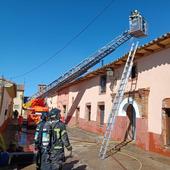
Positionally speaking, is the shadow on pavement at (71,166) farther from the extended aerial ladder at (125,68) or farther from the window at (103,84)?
the window at (103,84)

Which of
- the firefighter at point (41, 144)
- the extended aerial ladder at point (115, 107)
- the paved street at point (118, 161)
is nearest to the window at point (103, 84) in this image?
the extended aerial ladder at point (115, 107)

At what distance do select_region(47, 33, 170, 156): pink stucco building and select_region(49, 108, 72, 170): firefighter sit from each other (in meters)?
5.59

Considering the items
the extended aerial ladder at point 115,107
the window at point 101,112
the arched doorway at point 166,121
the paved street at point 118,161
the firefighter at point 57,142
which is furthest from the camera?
the window at point 101,112

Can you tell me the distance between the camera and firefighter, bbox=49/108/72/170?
6.79 meters

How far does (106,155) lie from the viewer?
10664 millimetres

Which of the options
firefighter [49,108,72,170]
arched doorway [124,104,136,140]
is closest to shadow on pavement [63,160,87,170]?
firefighter [49,108,72,170]

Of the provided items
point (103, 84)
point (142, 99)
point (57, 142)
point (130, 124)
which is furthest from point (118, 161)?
point (103, 84)

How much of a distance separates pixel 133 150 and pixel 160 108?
230 cm

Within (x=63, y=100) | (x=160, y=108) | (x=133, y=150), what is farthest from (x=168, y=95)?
(x=63, y=100)

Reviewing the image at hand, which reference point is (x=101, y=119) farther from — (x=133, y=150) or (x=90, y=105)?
(x=133, y=150)

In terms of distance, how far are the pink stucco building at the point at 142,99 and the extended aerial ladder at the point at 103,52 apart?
3.66ft

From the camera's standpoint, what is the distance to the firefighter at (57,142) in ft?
22.3

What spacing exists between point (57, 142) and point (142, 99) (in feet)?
22.4

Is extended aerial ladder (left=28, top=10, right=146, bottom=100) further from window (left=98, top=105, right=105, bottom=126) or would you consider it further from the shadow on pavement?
the shadow on pavement
